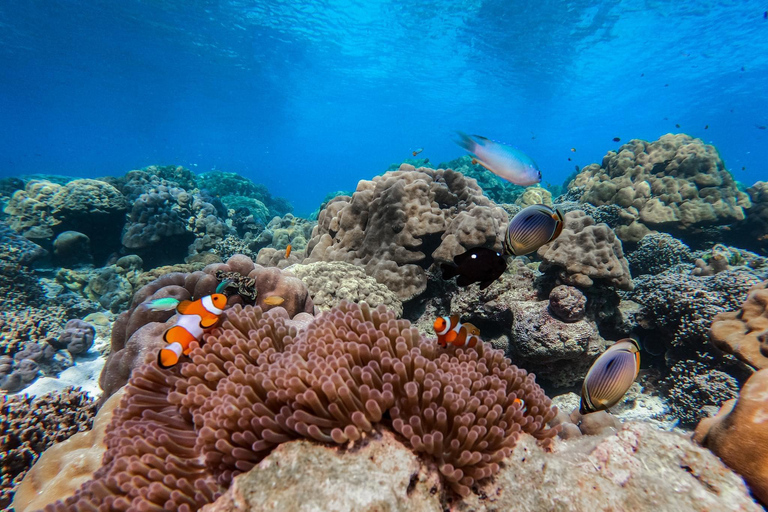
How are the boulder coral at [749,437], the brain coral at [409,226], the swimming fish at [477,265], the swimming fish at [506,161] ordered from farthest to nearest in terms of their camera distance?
1. the brain coral at [409,226]
2. the swimming fish at [506,161]
3. the swimming fish at [477,265]
4. the boulder coral at [749,437]

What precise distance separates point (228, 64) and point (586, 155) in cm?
13682

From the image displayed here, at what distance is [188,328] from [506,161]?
4.29 meters

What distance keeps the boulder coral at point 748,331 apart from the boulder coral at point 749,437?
2.61 metres

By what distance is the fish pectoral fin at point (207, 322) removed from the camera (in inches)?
97.6

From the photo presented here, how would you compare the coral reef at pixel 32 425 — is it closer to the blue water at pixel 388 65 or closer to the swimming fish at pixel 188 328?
the swimming fish at pixel 188 328

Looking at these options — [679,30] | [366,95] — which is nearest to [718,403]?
[679,30]

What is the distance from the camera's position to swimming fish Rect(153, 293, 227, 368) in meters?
2.21

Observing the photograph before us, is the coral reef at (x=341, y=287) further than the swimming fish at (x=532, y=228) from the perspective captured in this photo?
Yes

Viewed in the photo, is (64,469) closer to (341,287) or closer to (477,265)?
(477,265)

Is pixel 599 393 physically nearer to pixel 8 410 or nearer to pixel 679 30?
pixel 8 410

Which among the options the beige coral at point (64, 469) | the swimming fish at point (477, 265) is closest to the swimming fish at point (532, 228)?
the swimming fish at point (477, 265)

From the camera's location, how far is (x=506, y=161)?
182 inches

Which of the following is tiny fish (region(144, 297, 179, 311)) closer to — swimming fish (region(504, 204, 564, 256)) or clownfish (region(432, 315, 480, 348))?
clownfish (region(432, 315, 480, 348))

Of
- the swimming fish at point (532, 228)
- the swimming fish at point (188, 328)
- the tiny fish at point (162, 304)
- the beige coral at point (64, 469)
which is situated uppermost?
the swimming fish at point (532, 228)
